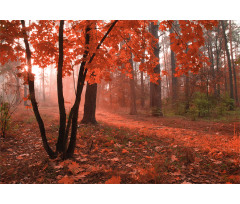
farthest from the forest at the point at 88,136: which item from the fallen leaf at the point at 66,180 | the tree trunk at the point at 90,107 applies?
the tree trunk at the point at 90,107

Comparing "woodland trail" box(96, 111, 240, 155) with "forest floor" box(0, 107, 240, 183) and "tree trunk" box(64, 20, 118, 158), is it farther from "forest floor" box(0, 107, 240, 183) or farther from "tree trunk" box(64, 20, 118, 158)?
"tree trunk" box(64, 20, 118, 158)

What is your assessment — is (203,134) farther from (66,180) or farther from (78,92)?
(66,180)

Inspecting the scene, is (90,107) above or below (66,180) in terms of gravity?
above

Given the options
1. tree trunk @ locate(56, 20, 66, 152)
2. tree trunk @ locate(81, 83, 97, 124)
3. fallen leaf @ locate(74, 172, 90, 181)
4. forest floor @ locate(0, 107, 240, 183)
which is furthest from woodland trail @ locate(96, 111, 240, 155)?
tree trunk @ locate(56, 20, 66, 152)

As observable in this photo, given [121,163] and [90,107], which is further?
[90,107]

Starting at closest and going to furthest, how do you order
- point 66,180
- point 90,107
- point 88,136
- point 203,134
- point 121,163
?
point 66,180 → point 121,163 → point 88,136 → point 203,134 → point 90,107

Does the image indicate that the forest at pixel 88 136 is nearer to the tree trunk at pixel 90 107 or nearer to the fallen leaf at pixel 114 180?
the fallen leaf at pixel 114 180

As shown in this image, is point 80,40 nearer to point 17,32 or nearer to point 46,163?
point 17,32

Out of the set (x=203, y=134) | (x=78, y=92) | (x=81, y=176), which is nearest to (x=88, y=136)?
(x=78, y=92)

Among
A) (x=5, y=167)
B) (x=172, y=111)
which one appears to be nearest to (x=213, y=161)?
(x=5, y=167)

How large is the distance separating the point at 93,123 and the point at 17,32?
3418 mm

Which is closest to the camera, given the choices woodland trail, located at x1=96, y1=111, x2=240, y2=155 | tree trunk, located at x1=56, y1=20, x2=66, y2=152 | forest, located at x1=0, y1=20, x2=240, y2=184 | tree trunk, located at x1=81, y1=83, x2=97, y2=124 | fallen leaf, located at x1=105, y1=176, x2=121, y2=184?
fallen leaf, located at x1=105, y1=176, x2=121, y2=184

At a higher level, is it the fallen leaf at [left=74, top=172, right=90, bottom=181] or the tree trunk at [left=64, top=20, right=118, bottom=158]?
the tree trunk at [left=64, top=20, right=118, bottom=158]

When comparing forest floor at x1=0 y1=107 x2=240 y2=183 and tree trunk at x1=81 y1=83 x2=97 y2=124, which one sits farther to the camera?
tree trunk at x1=81 y1=83 x2=97 y2=124
